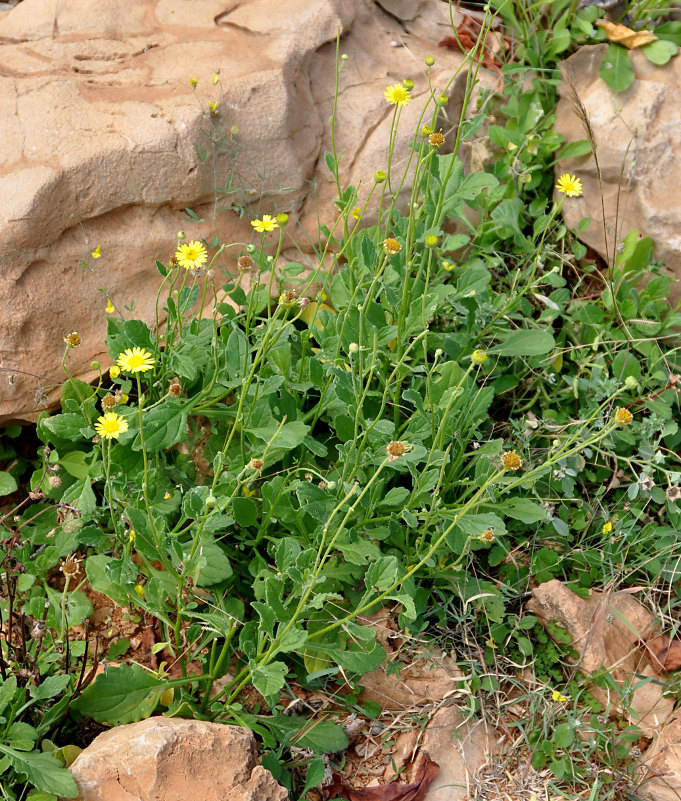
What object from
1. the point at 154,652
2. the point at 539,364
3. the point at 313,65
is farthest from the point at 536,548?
the point at 313,65

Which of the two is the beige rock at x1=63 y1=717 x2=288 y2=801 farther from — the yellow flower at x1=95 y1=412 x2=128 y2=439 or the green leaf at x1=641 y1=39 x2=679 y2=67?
the green leaf at x1=641 y1=39 x2=679 y2=67

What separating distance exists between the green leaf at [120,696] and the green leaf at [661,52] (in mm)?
3148

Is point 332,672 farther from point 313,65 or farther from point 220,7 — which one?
point 220,7

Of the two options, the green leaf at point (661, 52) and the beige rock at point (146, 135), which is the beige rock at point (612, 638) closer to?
the beige rock at point (146, 135)

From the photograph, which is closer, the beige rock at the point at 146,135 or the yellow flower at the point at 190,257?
the yellow flower at the point at 190,257

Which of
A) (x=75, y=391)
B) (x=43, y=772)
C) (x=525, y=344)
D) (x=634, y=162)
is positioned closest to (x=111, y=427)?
(x=75, y=391)

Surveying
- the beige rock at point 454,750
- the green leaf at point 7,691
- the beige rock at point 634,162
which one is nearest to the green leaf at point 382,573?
the beige rock at point 454,750

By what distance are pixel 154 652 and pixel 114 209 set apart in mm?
1614

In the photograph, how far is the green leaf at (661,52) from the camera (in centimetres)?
330

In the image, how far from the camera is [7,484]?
2.71m

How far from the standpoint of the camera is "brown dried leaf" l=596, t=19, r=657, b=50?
3330 mm

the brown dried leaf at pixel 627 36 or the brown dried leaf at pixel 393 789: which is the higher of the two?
the brown dried leaf at pixel 627 36

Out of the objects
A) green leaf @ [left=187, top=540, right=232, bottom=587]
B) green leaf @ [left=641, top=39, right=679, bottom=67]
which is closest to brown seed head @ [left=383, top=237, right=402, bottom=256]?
green leaf @ [left=187, top=540, right=232, bottom=587]

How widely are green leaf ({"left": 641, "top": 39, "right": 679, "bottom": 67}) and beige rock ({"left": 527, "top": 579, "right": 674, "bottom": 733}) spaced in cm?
226
